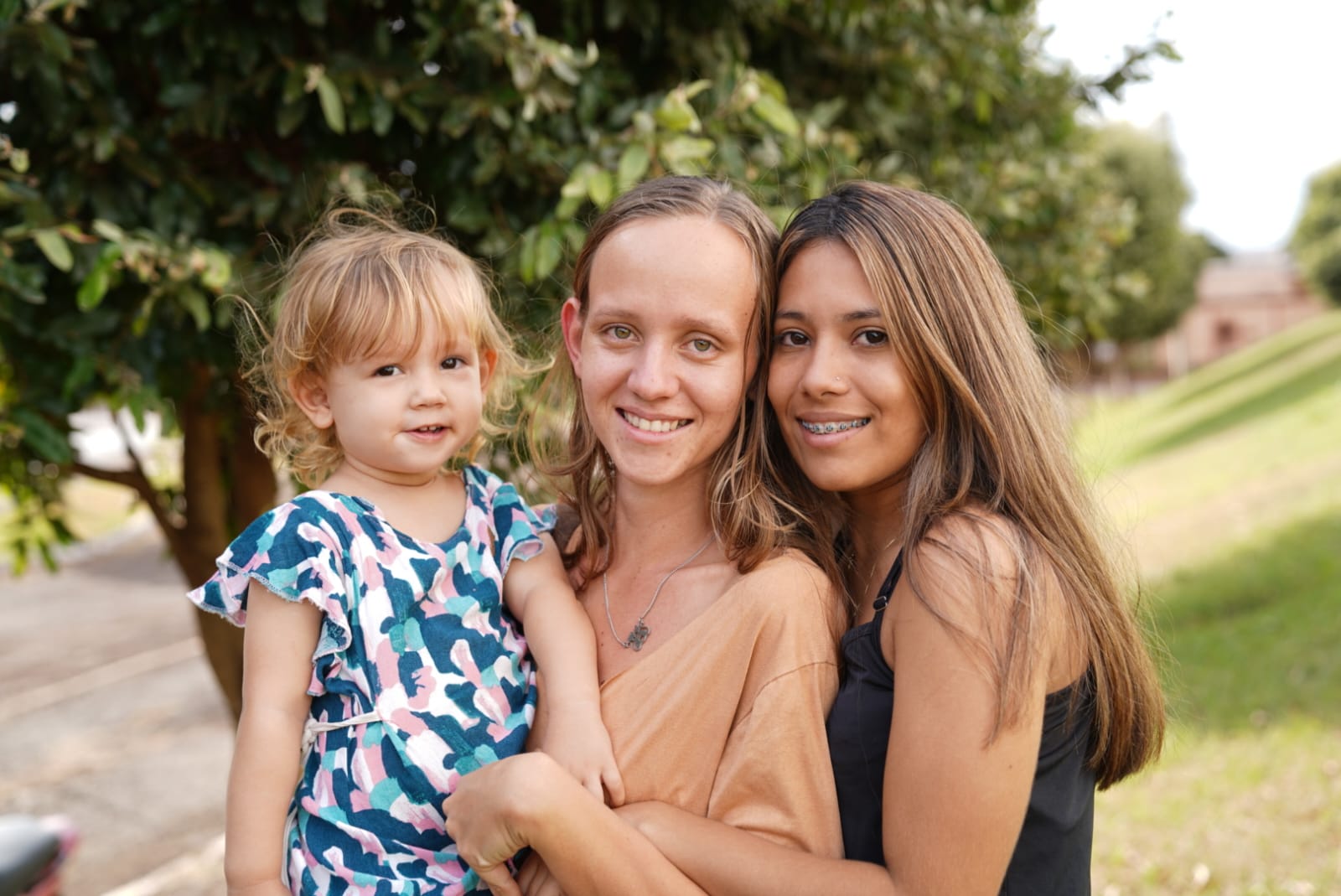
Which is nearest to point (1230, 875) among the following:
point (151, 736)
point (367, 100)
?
point (367, 100)

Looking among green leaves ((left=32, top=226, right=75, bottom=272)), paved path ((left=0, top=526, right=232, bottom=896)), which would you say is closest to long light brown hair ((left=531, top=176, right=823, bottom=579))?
green leaves ((left=32, top=226, right=75, bottom=272))

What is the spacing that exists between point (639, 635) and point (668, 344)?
541 mm

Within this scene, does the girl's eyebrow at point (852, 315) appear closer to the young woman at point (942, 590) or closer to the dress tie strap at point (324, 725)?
the young woman at point (942, 590)

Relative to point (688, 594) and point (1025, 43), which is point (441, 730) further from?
point (1025, 43)

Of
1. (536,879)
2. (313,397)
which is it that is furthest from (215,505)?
(536,879)

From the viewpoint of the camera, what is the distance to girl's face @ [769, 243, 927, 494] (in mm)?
2006

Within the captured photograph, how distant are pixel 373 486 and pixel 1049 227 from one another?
10.3 feet

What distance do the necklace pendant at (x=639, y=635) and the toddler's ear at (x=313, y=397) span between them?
69cm

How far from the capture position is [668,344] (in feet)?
6.72

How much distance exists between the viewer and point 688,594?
7.00ft

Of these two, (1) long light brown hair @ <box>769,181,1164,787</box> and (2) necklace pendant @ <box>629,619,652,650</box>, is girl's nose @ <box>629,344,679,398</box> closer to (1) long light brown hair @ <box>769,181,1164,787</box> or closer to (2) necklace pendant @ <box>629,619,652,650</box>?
(1) long light brown hair @ <box>769,181,1164,787</box>

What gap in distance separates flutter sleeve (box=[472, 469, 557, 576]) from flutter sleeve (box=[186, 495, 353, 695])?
→ 0.34m

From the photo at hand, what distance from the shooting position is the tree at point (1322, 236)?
38.0m

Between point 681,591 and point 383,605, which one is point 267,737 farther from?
point 681,591
